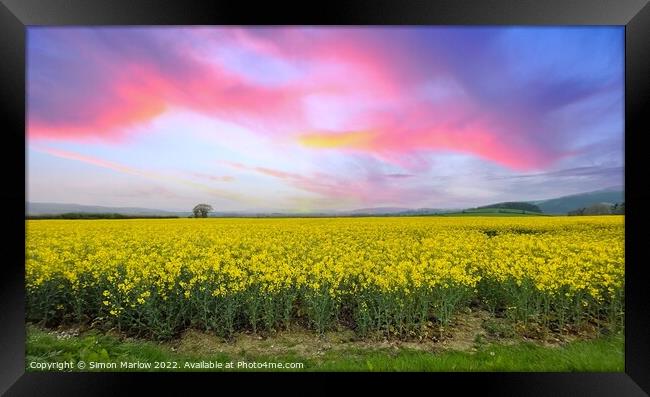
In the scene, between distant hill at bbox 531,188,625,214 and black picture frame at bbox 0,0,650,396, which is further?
distant hill at bbox 531,188,625,214

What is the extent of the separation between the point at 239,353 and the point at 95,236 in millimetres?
3734

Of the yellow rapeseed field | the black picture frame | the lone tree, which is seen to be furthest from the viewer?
the lone tree

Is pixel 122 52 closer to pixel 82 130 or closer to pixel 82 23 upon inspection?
pixel 82 23

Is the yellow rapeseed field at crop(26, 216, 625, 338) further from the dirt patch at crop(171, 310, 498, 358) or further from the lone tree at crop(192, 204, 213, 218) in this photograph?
the lone tree at crop(192, 204, 213, 218)

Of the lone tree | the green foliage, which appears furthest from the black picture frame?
the lone tree

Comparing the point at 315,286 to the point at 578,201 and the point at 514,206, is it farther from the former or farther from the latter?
the point at 578,201

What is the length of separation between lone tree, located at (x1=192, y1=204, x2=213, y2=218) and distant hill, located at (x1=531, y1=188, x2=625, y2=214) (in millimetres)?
4630

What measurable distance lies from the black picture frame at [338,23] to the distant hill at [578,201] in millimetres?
583

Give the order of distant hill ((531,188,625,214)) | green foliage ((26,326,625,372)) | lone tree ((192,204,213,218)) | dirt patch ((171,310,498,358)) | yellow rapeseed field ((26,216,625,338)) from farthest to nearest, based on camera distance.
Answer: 1. lone tree ((192,204,213,218))
2. distant hill ((531,188,625,214))
3. yellow rapeseed field ((26,216,625,338))
4. dirt patch ((171,310,498,358))
5. green foliage ((26,326,625,372))

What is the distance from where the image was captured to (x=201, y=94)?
144 inches

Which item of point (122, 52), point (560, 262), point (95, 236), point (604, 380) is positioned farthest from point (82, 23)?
point (604, 380)

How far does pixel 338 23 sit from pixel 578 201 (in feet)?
12.9

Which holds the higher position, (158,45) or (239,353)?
(158,45)

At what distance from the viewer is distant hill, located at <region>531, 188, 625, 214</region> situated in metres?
3.53
